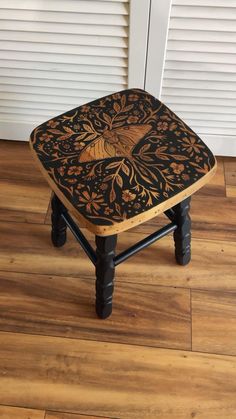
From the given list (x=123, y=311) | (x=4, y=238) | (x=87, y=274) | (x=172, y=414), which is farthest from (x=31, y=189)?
(x=172, y=414)

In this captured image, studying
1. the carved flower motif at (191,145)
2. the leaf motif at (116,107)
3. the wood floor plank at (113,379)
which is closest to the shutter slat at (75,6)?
the leaf motif at (116,107)

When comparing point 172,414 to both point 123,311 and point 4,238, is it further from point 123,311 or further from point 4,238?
point 4,238

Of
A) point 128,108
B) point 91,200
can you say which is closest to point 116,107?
point 128,108

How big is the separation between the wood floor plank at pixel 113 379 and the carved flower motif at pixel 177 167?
39 cm

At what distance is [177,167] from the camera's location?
0.77 m

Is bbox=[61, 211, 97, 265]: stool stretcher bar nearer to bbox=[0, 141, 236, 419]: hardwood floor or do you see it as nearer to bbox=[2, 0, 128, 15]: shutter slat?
bbox=[0, 141, 236, 419]: hardwood floor

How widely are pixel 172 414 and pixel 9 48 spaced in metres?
0.84

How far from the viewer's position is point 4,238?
1100mm

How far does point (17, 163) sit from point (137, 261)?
0.45m

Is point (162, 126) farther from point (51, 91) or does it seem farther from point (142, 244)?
point (51, 91)

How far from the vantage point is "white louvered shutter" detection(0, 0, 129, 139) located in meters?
0.96

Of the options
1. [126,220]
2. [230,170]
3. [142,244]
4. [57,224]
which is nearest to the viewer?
[126,220]

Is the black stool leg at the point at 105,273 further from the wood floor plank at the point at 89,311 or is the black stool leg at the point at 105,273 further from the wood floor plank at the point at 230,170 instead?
the wood floor plank at the point at 230,170

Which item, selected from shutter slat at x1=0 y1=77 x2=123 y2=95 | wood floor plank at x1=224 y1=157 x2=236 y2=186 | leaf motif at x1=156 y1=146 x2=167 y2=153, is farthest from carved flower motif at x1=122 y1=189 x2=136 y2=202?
wood floor plank at x1=224 y1=157 x2=236 y2=186
